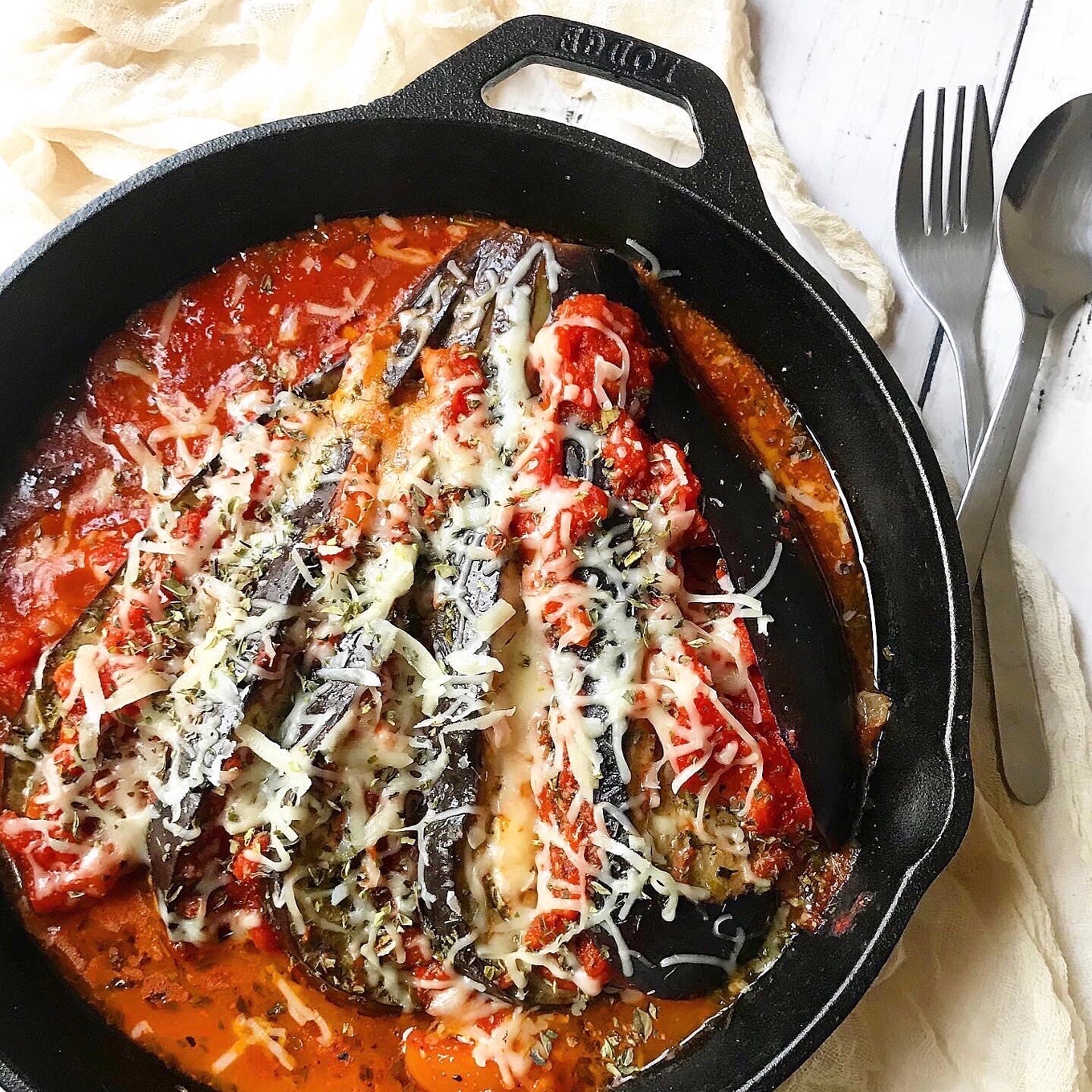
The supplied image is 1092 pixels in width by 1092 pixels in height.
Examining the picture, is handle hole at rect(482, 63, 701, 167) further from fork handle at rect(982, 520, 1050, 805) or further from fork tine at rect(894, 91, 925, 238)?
fork handle at rect(982, 520, 1050, 805)

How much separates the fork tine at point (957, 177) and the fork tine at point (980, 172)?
2cm

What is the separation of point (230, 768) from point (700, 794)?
1.02 meters

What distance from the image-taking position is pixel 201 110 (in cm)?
323

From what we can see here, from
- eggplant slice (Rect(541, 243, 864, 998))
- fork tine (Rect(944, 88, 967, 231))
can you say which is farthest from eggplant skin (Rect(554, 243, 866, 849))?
fork tine (Rect(944, 88, 967, 231))

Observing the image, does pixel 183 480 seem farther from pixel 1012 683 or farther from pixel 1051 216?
pixel 1051 216

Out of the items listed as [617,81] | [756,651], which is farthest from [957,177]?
[756,651]

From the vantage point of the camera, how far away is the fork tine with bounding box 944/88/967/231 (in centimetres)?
308

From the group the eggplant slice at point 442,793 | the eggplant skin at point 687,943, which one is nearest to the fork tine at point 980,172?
the eggplant slice at point 442,793

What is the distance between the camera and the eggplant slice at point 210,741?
236cm

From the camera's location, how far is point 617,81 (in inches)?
107

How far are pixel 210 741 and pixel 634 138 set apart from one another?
7.04 feet

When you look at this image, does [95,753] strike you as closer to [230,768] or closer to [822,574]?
[230,768]

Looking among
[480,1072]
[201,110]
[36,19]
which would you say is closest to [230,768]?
[480,1072]

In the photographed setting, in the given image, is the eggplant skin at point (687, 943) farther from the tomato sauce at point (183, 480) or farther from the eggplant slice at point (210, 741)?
the eggplant slice at point (210, 741)
